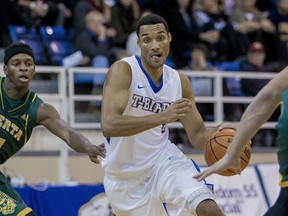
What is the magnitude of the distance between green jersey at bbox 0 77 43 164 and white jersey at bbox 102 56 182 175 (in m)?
0.82

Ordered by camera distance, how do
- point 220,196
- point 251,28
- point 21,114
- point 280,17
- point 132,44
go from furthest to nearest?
point 280,17 → point 251,28 → point 132,44 → point 220,196 → point 21,114

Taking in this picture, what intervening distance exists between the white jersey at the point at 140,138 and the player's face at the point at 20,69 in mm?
930

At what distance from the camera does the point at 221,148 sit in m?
6.94

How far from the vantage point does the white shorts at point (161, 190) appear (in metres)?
6.95

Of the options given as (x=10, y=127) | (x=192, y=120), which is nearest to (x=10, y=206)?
(x=10, y=127)

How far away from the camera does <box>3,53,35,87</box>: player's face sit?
24.7 feet

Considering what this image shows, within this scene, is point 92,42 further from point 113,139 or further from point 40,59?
point 113,139

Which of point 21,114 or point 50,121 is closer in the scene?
point 21,114

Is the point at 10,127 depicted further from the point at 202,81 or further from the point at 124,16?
the point at 124,16

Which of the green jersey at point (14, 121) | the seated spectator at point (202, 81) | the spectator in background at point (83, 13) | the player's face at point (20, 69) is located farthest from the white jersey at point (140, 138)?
the spectator in background at point (83, 13)

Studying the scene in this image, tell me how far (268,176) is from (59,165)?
9.39 feet

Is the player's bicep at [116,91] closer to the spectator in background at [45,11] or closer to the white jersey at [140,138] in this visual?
the white jersey at [140,138]

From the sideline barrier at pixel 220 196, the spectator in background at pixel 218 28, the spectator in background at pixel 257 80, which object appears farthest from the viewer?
the spectator in background at pixel 218 28

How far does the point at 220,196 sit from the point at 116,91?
4063 mm
